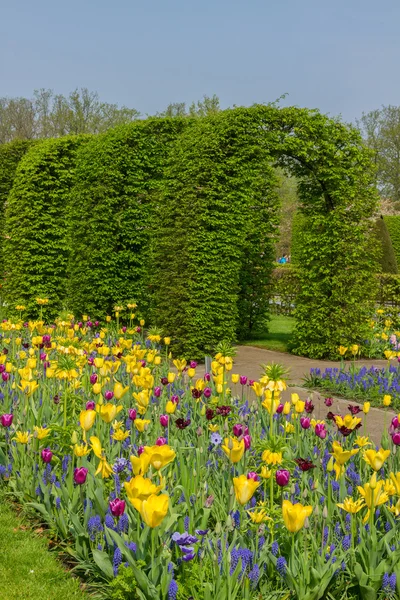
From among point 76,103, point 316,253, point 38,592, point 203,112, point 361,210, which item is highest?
point 76,103

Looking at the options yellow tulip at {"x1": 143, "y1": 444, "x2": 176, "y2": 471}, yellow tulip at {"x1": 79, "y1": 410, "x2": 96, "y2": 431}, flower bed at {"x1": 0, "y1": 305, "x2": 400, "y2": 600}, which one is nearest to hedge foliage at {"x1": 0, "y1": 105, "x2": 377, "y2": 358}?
flower bed at {"x1": 0, "y1": 305, "x2": 400, "y2": 600}

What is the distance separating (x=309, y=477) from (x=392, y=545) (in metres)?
0.71

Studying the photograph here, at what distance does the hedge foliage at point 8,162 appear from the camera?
15.3m

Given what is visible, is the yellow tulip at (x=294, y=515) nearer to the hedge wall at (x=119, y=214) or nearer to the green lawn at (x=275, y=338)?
the green lawn at (x=275, y=338)

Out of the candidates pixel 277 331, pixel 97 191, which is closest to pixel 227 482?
pixel 97 191

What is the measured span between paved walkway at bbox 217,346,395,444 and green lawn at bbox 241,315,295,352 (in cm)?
35

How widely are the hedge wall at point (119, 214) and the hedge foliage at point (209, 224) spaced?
1657mm

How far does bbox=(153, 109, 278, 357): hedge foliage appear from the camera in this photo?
860cm

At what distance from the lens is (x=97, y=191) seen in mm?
10773

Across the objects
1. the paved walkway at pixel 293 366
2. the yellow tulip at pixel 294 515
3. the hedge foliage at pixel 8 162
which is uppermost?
the hedge foliage at pixel 8 162

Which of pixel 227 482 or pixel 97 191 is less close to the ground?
pixel 97 191

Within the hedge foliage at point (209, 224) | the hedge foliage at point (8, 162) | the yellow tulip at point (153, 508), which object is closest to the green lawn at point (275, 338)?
the hedge foliage at point (209, 224)

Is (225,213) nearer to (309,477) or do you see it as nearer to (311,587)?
(309,477)

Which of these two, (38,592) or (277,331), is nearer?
(38,592)
